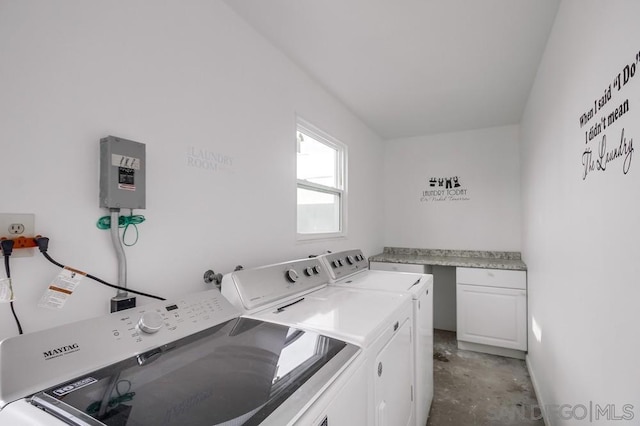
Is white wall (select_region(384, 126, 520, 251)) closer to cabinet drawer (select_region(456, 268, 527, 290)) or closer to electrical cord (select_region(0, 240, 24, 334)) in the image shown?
cabinet drawer (select_region(456, 268, 527, 290))

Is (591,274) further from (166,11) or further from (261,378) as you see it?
(166,11)

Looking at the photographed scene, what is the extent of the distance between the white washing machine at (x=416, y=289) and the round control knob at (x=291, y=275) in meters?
0.38

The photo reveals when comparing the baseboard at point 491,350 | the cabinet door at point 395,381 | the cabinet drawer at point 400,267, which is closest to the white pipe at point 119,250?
the cabinet door at point 395,381

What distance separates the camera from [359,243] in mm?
3199

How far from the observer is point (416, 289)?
174 centimetres

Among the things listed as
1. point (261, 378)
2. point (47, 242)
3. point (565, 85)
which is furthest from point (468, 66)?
point (47, 242)

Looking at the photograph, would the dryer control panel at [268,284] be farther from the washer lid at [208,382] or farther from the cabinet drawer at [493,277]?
the cabinet drawer at [493,277]

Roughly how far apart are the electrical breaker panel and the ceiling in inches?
40.0

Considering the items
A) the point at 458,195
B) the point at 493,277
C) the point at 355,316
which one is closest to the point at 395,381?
the point at 355,316

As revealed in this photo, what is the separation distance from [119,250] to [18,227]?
0.27 m

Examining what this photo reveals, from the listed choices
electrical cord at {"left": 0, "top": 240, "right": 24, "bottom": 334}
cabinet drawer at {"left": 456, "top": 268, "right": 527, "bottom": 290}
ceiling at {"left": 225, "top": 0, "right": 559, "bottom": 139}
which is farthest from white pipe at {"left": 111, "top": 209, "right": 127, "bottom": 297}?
cabinet drawer at {"left": 456, "top": 268, "right": 527, "bottom": 290}

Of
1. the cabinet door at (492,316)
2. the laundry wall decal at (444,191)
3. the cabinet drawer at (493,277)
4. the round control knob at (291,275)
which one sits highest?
the laundry wall decal at (444,191)

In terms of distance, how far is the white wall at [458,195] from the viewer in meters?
3.45

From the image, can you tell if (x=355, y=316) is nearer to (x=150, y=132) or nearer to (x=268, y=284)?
(x=268, y=284)
